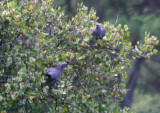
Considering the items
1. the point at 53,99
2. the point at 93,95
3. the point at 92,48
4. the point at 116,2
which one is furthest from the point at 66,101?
the point at 116,2

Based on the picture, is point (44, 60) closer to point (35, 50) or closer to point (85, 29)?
point (35, 50)

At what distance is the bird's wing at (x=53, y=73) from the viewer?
11.0 feet

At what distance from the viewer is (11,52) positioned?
3242 mm

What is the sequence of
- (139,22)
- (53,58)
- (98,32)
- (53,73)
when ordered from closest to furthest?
(53,73) → (53,58) → (98,32) → (139,22)

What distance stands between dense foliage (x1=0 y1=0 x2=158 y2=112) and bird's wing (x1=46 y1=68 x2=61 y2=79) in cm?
6

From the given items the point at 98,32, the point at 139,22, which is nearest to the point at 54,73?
the point at 98,32

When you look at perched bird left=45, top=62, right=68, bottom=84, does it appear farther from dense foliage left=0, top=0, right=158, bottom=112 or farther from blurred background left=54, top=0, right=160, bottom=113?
blurred background left=54, top=0, right=160, bottom=113

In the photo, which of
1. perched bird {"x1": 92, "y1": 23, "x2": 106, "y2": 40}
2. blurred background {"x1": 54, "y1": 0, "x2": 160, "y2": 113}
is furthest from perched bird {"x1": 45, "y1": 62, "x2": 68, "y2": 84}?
blurred background {"x1": 54, "y1": 0, "x2": 160, "y2": 113}

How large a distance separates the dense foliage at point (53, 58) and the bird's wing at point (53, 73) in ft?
0.20

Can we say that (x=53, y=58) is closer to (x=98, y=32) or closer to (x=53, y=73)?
(x=53, y=73)

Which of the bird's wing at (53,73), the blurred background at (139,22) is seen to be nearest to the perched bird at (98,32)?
the bird's wing at (53,73)

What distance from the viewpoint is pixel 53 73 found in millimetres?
3348

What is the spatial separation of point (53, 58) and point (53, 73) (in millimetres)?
268

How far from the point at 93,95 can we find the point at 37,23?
47.6 inches
